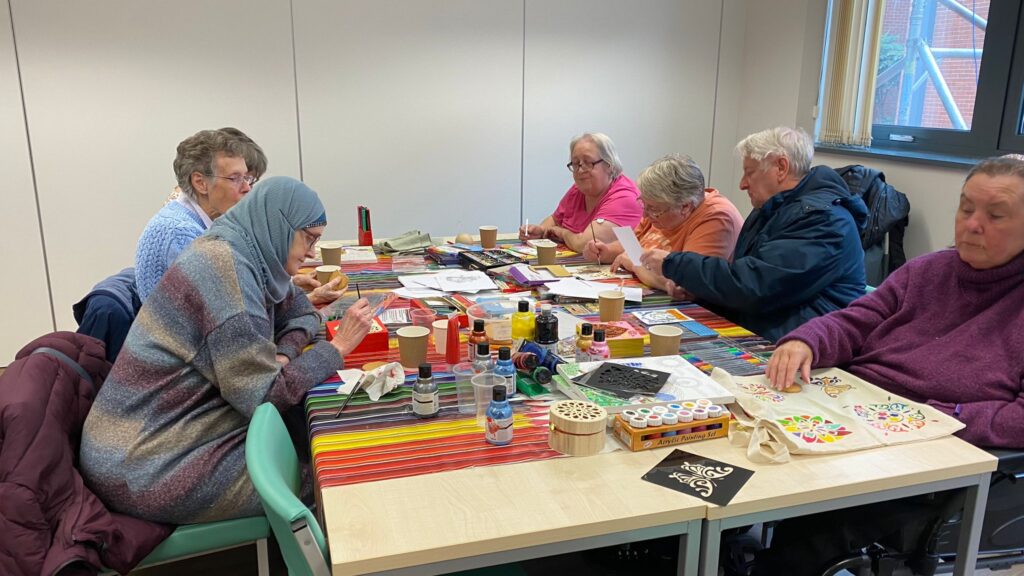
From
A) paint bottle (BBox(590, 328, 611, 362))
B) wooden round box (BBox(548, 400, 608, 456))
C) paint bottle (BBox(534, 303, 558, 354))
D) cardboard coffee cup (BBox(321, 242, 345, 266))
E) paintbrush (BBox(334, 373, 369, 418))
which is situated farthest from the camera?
cardboard coffee cup (BBox(321, 242, 345, 266))

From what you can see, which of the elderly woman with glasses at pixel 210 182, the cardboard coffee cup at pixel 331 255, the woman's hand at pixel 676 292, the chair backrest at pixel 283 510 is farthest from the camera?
the cardboard coffee cup at pixel 331 255

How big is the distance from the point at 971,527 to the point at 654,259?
4.35ft

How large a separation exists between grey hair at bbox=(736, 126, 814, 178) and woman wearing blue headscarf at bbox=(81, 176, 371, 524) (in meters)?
1.72

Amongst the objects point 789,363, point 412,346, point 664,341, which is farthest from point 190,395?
point 789,363

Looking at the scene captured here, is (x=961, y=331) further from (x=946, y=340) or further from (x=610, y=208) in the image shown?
(x=610, y=208)

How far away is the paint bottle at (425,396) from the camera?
152 cm

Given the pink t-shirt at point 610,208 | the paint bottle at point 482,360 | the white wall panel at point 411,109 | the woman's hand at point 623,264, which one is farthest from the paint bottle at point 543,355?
the white wall panel at point 411,109

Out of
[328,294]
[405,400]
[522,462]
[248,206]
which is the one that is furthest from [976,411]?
[328,294]

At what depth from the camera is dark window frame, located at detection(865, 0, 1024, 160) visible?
3.40 m

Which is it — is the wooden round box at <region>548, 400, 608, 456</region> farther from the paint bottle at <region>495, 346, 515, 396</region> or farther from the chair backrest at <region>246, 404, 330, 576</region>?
the chair backrest at <region>246, 404, 330, 576</region>

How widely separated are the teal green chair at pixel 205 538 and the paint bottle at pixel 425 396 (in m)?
0.48

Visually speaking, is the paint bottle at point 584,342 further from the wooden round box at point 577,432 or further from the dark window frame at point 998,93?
the dark window frame at point 998,93

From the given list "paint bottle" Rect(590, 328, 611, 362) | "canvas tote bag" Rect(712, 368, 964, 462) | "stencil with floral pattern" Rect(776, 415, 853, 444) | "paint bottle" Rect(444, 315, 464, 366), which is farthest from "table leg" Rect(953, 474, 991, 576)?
"paint bottle" Rect(444, 315, 464, 366)

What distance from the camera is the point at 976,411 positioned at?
1529 millimetres
